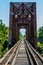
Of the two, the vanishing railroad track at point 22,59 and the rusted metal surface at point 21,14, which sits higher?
the rusted metal surface at point 21,14

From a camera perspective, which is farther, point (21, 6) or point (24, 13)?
point (24, 13)

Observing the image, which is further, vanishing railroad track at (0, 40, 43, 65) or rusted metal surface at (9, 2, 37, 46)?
rusted metal surface at (9, 2, 37, 46)

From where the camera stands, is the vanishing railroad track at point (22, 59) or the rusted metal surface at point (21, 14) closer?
the vanishing railroad track at point (22, 59)

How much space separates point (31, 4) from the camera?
31516mm

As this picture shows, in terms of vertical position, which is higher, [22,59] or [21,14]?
[21,14]

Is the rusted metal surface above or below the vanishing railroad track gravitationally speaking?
above

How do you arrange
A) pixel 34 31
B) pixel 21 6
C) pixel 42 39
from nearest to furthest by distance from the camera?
1. pixel 34 31
2. pixel 21 6
3. pixel 42 39

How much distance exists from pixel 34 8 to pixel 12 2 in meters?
3.29

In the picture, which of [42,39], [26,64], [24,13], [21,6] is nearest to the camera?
[26,64]

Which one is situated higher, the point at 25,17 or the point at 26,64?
the point at 25,17

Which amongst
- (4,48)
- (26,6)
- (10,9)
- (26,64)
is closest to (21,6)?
(26,6)

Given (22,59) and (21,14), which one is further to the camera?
(21,14)

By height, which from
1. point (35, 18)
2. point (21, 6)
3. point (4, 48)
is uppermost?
point (21, 6)

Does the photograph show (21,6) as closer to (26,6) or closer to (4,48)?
(26,6)
